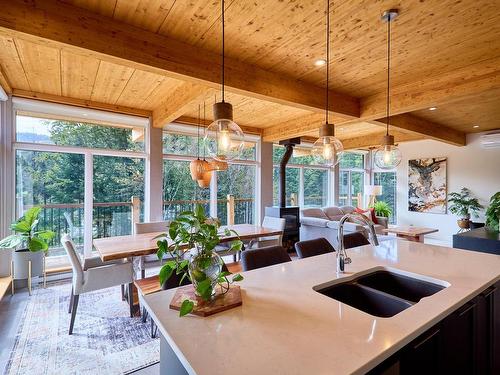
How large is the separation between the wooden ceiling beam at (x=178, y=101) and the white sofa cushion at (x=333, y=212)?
4470mm

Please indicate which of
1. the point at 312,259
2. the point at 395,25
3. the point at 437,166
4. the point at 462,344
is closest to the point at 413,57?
the point at 395,25

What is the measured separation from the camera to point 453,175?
7.09m

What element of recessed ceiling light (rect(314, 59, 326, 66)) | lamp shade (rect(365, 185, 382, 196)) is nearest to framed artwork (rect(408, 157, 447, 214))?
lamp shade (rect(365, 185, 382, 196))

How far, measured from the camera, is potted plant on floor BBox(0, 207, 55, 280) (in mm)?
3416

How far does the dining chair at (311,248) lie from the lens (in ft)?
7.86

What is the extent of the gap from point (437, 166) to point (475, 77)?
17.3 ft

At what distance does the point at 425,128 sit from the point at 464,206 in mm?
2744

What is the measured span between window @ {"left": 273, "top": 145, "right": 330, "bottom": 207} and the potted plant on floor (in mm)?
4574

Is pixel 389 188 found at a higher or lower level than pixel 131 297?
higher

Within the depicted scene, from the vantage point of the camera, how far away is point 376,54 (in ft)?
8.74

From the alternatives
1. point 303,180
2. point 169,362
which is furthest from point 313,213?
point 169,362

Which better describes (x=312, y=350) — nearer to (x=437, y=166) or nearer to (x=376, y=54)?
(x=376, y=54)

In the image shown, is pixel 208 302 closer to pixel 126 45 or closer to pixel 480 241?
pixel 126 45

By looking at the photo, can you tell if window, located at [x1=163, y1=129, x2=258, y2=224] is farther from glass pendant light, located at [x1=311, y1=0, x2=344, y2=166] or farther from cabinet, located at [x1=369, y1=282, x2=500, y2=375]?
cabinet, located at [x1=369, y1=282, x2=500, y2=375]
